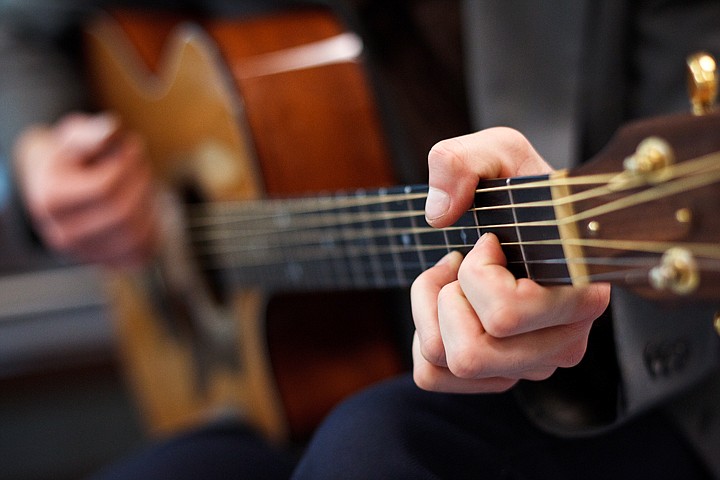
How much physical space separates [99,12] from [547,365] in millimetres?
867

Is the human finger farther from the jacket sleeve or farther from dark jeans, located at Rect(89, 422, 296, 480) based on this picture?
dark jeans, located at Rect(89, 422, 296, 480)

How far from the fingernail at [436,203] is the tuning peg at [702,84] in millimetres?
113

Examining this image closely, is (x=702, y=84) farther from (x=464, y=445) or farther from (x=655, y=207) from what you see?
(x=464, y=445)

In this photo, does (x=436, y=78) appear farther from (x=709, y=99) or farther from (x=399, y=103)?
(x=709, y=99)

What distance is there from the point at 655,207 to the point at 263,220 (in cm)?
51

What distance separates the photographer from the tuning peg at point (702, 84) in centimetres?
28

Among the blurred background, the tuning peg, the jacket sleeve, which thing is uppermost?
the tuning peg

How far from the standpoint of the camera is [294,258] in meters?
0.70

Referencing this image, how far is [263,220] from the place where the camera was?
0.75m

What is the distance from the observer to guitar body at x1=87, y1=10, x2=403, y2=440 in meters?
0.78

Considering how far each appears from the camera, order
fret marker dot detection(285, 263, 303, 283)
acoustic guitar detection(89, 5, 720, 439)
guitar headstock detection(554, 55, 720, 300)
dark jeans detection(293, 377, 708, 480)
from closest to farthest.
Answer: guitar headstock detection(554, 55, 720, 300), dark jeans detection(293, 377, 708, 480), acoustic guitar detection(89, 5, 720, 439), fret marker dot detection(285, 263, 303, 283)

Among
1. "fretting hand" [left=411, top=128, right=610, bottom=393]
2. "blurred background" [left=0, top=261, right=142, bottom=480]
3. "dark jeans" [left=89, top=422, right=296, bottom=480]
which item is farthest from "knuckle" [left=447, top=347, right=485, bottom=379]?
"blurred background" [left=0, top=261, right=142, bottom=480]

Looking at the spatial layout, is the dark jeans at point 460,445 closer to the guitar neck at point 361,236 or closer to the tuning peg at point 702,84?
the guitar neck at point 361,236

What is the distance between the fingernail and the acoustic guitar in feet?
0.05
